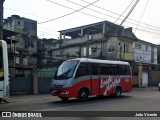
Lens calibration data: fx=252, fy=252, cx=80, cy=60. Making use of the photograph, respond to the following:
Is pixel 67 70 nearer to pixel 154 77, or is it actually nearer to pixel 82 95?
pixel 82 95

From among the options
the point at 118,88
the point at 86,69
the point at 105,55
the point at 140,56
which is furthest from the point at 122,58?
the point at 86,69

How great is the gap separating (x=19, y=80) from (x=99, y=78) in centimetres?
793

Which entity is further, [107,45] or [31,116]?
[107,45]

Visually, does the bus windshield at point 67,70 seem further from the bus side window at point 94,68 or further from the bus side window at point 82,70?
the bus side window at point 94,68

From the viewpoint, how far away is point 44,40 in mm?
57031

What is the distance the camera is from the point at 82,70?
17.2 meters

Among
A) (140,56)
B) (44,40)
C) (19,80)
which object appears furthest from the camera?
(44,40)

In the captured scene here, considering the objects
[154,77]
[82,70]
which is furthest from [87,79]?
[154,77]

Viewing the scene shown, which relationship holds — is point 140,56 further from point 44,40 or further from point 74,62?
point 74,62

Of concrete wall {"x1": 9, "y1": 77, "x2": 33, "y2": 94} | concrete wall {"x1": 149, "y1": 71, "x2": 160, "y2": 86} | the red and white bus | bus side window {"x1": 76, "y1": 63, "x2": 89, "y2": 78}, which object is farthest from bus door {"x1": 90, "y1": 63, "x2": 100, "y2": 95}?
concrete wall {"x1": 149, "y1": 71, "x2": 160, "y2": 86}

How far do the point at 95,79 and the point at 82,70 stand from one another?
5.06 ft

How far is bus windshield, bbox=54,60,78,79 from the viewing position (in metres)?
16.5

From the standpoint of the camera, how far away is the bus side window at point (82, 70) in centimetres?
1680

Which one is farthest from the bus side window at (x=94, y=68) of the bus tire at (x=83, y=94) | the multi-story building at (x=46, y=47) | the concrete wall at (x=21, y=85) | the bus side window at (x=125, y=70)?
the multi-story building at (x=46, y=47)
